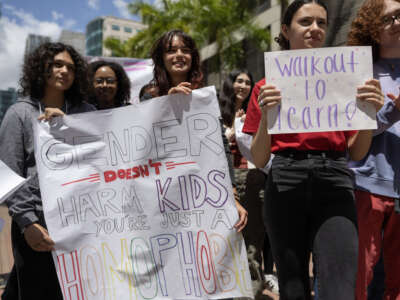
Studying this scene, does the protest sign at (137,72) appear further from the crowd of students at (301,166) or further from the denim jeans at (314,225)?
the denim jeans at (314,225)

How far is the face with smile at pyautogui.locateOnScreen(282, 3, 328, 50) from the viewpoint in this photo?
68.0 inches

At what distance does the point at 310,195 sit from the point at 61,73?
1614 millimetres

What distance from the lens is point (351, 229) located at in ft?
5.34

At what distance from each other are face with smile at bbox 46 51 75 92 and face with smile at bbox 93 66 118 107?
1091 millimetres

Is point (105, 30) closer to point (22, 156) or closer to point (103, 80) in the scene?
point (103, 80)

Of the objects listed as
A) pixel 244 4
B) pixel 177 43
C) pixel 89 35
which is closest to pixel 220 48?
pixel 244 4

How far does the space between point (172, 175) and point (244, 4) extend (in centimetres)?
1583

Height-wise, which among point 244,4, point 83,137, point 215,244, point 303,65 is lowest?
point 215,244

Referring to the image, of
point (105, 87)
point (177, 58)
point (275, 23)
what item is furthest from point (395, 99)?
point (275, 23)

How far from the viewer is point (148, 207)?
2.03 metres

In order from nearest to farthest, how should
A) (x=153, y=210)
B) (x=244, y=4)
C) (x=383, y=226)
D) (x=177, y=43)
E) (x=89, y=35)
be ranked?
(x=383, y=226) < (x=153, y=210) < (x=177, y=43) < (x=244, y=4) < (x=89, y=35)

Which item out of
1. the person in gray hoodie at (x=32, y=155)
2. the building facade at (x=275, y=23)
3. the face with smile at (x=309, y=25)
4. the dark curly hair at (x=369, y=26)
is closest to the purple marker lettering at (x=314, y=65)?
the face with smile at (x=309, y=25)

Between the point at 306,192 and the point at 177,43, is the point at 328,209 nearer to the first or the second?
the point at 306,192

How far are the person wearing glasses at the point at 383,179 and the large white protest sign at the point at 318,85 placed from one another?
0.82 ft
